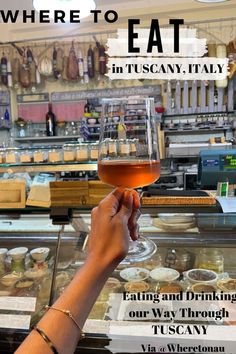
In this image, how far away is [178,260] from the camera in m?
1.37

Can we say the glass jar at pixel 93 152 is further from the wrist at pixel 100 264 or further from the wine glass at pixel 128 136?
the wrist at pixel 100 264

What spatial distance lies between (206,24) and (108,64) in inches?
61.5

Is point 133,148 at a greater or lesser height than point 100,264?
greater

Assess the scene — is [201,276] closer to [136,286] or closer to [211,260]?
[211,260]

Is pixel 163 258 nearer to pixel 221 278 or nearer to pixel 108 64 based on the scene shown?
pixel 221 278

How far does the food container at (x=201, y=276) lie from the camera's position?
4.00ft

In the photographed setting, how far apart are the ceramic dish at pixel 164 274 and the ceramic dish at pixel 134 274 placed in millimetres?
28

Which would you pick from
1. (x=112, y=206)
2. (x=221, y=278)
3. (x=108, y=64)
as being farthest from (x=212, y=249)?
(x=108, y=64)

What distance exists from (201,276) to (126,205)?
82 centimetres

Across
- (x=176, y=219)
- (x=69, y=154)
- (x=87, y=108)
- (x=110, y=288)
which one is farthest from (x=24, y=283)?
(x=87, y=108)

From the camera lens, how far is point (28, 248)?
1.50 meters

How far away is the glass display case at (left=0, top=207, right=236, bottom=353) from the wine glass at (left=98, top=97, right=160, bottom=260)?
1.52 feet

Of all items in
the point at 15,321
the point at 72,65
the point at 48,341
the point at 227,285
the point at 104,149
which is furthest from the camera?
the point at 72,65

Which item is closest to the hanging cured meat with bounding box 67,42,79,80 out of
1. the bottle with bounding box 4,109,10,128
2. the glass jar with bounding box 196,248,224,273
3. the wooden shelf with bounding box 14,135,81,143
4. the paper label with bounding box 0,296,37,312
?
the wooden shelf with bounding box 14,135,81,143
